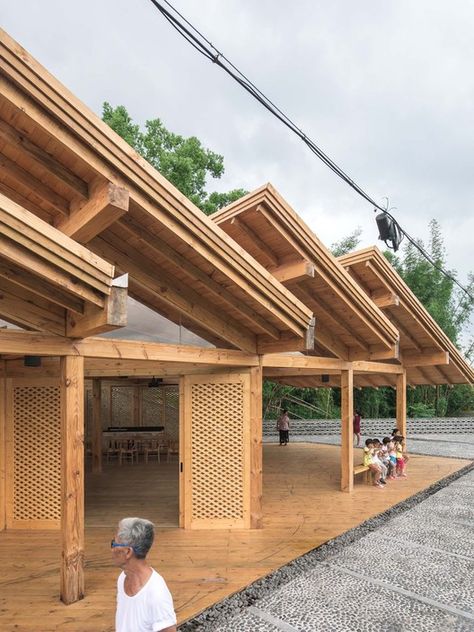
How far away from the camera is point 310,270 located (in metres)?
7.03

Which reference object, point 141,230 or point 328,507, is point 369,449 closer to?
point 328,507

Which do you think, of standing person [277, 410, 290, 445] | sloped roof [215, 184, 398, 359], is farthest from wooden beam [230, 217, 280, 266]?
standing person [277, 410, 290, 445]

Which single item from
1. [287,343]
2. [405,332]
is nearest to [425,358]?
[405,332]

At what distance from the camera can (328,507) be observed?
8070mm

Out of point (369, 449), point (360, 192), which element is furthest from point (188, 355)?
point (369, 449)

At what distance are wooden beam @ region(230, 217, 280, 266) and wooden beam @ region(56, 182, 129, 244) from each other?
108 inches

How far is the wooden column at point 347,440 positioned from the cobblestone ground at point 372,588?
6.98 ft

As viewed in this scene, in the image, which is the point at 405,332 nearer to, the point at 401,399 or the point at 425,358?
the point at 425,358

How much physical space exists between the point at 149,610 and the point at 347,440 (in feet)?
25.1

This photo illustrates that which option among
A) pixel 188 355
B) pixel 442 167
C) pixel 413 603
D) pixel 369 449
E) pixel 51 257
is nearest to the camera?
pixel 51 257

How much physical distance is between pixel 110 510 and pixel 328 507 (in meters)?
3.64

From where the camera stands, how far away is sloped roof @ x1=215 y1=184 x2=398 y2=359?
272 inches

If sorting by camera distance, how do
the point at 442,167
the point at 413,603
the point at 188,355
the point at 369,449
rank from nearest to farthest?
1. the point at 413,603
2. the point at 188,355
3. the point at 369,449
4. the point at 442,167

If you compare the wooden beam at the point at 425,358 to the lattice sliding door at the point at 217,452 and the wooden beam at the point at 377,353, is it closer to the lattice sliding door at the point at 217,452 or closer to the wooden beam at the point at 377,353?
the wooden beam at the point at 377,353
